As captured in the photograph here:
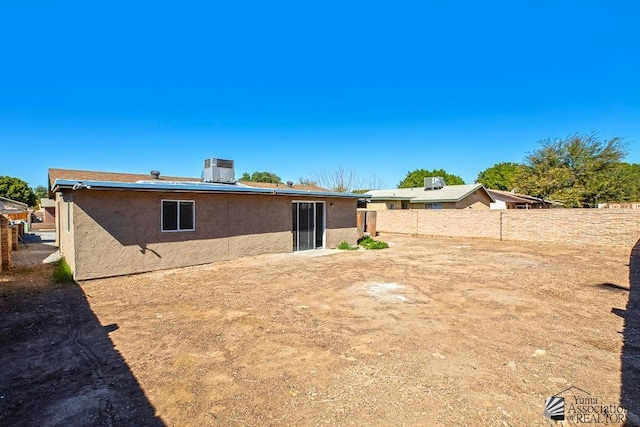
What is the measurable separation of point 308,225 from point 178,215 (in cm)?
536

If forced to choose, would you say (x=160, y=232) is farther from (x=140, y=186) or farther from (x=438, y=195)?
(x=438, y=195)

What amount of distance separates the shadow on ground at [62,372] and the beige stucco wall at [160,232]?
207cm

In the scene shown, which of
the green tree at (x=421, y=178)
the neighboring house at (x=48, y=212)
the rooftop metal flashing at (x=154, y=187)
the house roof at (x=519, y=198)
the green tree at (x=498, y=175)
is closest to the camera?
the rooftop metal flashing at (x=154, y=187)

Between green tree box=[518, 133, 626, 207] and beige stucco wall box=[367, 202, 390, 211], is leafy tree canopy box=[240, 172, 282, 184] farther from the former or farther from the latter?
green tree box=[518, 133, 626, 207]

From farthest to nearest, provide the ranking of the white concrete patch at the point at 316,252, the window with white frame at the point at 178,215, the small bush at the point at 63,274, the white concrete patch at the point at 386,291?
the white concrete patch at the point at 316,252 < the window with white frame at the point at 178,215 < the small bush at the point at 63,274 < the white concrete patch at the point at 386,291

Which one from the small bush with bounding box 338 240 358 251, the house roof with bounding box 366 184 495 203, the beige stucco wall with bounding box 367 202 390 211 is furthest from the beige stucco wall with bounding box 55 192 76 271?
the beige stucco wall with bounding box 367 202 390 211

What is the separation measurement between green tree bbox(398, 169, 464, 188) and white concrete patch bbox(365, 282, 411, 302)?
43126mm

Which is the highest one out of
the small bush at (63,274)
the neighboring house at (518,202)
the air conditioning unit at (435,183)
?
the air conditioning unit at (435,183)

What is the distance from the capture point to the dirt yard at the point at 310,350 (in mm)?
2863

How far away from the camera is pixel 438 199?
2458 centimetres

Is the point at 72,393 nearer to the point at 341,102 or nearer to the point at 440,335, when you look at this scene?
the point at 440,335

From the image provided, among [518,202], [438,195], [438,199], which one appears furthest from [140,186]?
[518,202]
